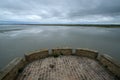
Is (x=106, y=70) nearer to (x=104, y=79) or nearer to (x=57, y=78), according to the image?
(x=104, y=79)

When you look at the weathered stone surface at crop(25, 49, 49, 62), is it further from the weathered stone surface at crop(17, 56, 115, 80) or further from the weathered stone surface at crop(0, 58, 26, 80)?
the weathered stone surface at crop(0, 58, 26, 80)

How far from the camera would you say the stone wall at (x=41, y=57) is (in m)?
2.96

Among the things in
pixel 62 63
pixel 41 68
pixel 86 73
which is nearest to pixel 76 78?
pixel 86 73

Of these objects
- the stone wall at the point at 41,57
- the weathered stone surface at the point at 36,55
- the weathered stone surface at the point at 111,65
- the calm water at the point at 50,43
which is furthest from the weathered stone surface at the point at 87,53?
the calm water at the point at 50,43

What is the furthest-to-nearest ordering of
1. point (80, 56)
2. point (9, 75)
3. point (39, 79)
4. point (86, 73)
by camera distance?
point (80, 56) → point (86, 73) → point (39, 79) → point (9, 75)

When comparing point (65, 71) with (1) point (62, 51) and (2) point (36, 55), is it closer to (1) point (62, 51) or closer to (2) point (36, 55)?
(1) point (62, 51)

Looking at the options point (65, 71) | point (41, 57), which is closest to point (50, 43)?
point (41, 57)

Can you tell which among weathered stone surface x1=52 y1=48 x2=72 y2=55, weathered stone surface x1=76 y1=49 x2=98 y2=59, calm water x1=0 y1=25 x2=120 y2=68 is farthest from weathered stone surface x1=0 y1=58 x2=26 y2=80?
calm water x1=0 y1=25 x2=120 y2=68

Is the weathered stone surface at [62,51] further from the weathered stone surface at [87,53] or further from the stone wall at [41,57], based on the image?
the weathered stone surface at [87,53]

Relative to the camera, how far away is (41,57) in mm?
4934

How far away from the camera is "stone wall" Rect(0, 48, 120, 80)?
296 cm

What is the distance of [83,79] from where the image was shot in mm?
3146

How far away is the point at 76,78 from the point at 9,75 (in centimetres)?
227

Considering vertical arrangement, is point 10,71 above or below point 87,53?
above
